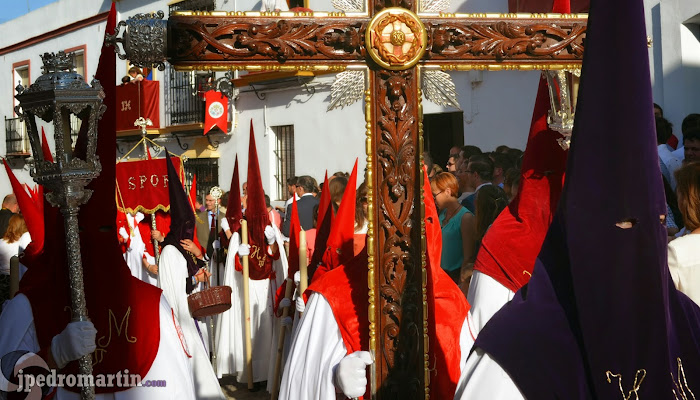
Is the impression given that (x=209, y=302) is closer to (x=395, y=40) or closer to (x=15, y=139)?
(x=395, y=40)

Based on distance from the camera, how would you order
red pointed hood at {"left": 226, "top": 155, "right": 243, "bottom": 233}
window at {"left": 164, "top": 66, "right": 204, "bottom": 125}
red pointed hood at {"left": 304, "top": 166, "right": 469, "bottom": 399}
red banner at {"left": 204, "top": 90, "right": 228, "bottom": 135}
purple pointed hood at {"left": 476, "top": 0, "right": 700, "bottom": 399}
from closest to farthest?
purple pointed hood at {"left": 476, "top": 0, "right": 700, "bottom": 399} → red pointed hood at {"left": 304, "top": 166, "right": 469, "bottom": 399} → red pointed hood at {"left": 226, "top": 155, "right": 243, "bottom": 233} → red banner at {"left": 204, "top": 90, "right": 228, "bottom": 135} → window at {"left": 164, "top": 66, "right": 204, "bottom": 125}

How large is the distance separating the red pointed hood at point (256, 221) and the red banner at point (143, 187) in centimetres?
98

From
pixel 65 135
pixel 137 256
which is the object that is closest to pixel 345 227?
pixel 65 135

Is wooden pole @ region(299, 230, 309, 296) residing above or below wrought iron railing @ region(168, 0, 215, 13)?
below

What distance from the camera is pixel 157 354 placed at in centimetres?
353

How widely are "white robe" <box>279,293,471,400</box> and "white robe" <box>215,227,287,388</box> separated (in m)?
4.85

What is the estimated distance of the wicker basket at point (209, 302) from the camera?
18.5 feet

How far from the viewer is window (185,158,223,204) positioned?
66.3ft

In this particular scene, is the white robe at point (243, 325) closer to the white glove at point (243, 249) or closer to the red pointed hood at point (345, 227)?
the white glove at point (243, 249)

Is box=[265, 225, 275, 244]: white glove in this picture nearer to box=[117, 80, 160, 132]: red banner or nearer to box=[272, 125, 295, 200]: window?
box=[272, 125, 295, 200]: window

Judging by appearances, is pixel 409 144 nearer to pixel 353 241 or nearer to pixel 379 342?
pixel 379 342

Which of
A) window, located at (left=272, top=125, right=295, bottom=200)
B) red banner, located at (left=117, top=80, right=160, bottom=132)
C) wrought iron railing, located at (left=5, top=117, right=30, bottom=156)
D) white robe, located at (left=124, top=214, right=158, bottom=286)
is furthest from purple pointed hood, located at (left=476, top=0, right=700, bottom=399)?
wrought iron railing, located at (left=5, top=117, right=30, bottom=156)

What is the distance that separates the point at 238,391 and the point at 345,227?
4.24 metres

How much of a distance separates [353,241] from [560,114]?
4.93 feet
